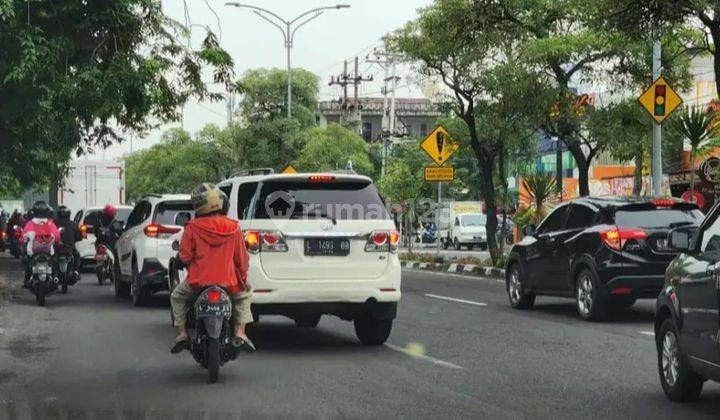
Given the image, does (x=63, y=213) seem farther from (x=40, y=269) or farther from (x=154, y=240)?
(x=154, y=240)

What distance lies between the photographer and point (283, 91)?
7756 centimetres

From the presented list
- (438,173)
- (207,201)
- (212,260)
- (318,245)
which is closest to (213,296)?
(212,260)

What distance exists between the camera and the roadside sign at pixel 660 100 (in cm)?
2125

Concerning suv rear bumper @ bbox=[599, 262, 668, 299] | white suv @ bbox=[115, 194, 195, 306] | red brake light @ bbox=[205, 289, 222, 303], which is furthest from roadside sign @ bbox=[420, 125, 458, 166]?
red brake light @ bbox=[205, 289, 222, 303]

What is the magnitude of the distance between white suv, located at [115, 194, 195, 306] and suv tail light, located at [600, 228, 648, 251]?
638 cm

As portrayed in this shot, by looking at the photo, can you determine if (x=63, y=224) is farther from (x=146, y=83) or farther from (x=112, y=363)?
(x=112, y=363)

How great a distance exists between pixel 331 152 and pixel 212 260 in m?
53.5

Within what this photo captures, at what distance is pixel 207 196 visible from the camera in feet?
32.5

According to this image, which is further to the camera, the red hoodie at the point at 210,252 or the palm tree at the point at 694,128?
the palm tree at the point at 694,128

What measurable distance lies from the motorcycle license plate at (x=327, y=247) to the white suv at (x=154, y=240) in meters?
6.18

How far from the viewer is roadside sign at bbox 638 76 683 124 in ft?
69.7

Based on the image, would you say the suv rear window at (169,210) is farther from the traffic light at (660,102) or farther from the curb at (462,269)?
the curb at (462,269)

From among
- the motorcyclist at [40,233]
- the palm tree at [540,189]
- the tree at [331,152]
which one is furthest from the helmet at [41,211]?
the tree at [331,152]

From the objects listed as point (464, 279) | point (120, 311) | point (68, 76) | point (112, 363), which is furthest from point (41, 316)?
point (464, 279)
